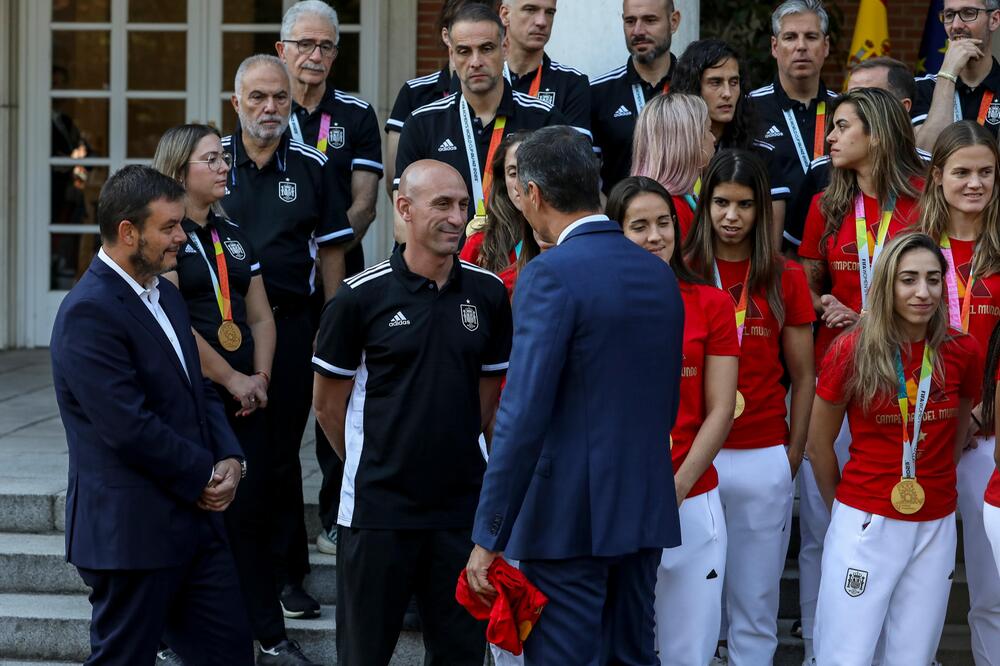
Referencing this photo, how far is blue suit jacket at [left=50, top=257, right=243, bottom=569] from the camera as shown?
3.88 metres

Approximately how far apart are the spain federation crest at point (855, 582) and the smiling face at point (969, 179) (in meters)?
1.37

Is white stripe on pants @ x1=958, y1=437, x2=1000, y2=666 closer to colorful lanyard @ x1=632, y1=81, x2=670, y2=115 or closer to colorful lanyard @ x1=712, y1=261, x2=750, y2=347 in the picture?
colorful lanyard @ x1=712, y1=261, x2=750, y2=347

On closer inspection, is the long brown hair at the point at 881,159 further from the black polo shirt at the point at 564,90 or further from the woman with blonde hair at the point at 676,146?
the black polo shirt at the point at 564,90

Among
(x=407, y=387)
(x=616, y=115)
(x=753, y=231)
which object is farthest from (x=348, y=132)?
(x=407, y=387)

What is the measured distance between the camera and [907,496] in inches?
171

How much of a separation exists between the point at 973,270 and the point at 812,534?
113 centimetres

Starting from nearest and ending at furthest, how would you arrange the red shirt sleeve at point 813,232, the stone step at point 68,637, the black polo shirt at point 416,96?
the red shirt sleeve at point 813,232 → the stone step at point 68,637 → the black polo shirt at point 416,96

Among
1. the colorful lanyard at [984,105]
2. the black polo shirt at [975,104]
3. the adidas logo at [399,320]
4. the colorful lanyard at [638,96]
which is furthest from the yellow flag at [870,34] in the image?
the adidas logo at [399,320]

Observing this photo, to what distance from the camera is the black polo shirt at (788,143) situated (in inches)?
219

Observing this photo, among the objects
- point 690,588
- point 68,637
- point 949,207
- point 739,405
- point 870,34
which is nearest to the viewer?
point 690,588

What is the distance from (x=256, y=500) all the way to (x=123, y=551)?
4.05ft

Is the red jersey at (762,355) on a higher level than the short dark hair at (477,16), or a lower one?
lower

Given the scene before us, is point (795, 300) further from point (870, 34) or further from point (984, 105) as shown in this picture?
point (870, 34)

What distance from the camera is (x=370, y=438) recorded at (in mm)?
4211
